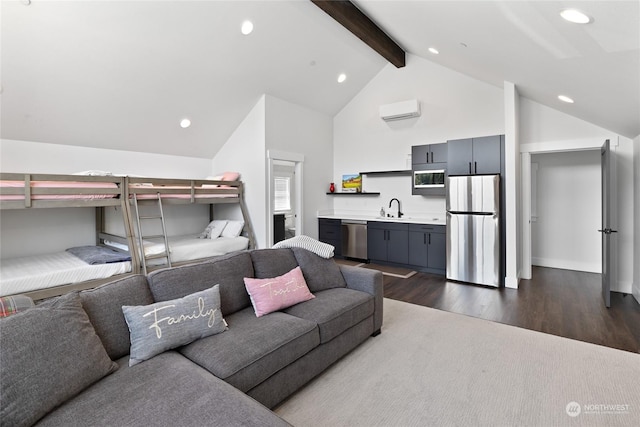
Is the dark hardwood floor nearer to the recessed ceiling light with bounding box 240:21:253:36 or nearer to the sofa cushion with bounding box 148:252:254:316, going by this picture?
the sofa cushion with bounding box 148:252:254:316

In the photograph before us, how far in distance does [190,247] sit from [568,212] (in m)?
5.97

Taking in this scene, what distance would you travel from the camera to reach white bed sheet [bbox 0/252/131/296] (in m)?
3.07

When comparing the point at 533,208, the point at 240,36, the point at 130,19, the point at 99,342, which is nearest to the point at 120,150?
the point at 130,19

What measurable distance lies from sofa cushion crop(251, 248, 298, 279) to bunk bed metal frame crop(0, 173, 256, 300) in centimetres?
200

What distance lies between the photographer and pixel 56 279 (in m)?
3.27

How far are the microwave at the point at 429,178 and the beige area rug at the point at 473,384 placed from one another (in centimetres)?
286

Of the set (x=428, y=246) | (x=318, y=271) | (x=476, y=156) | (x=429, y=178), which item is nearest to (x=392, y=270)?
(x=428, y=246)

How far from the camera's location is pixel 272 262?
114 inches

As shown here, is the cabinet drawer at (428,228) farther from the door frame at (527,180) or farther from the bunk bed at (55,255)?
the bunk bed at (55,255)

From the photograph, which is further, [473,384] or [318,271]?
[318,271]

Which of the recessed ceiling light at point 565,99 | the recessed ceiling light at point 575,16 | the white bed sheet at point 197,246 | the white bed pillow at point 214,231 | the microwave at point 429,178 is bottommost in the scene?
the white bed sheet at point 197,246

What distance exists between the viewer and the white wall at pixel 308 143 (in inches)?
221

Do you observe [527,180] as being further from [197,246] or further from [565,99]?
[197,246]

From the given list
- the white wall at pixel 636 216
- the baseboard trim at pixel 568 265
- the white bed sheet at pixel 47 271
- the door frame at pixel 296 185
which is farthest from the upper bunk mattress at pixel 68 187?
the baseboard trim at pixel 568 265
